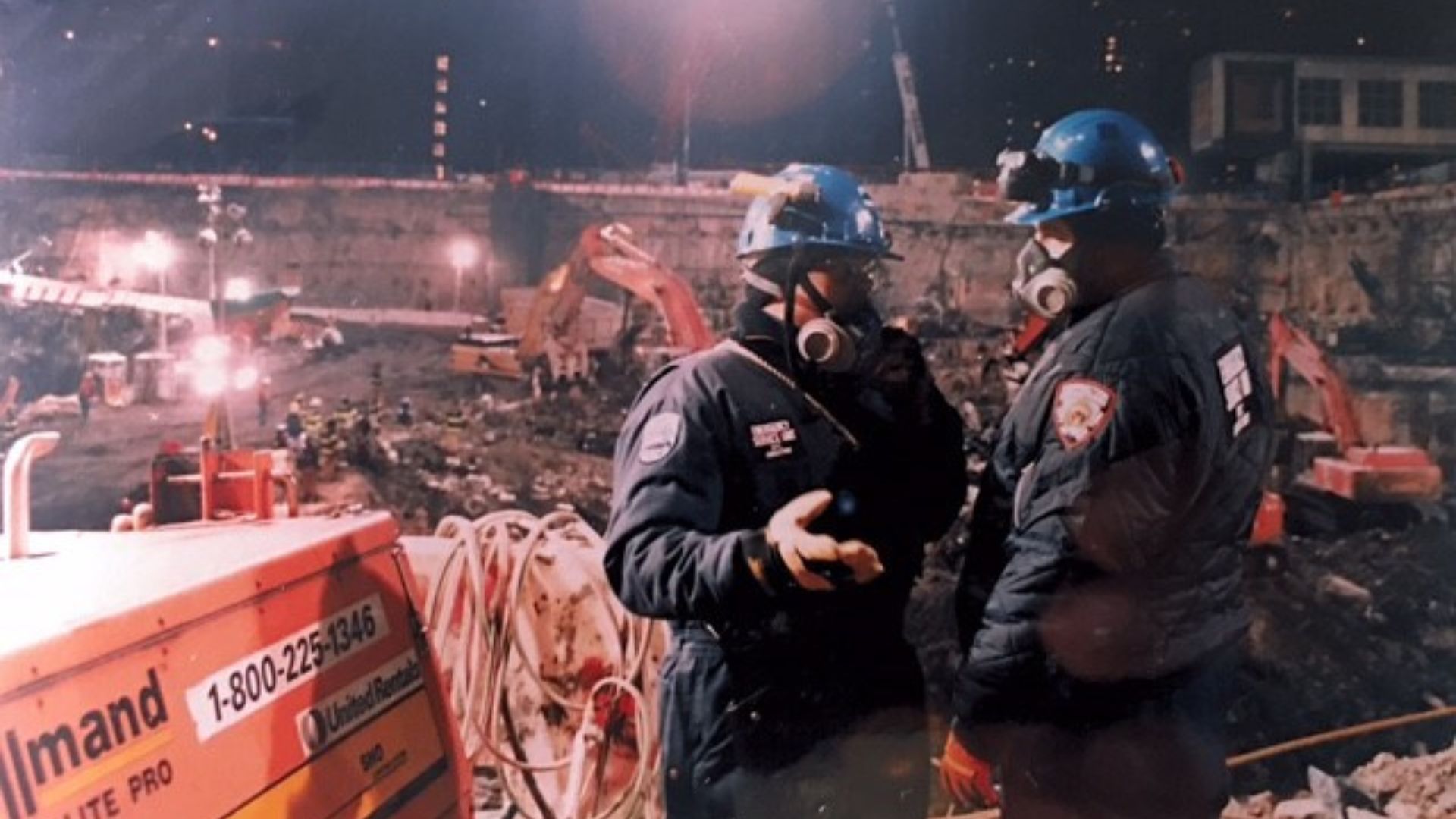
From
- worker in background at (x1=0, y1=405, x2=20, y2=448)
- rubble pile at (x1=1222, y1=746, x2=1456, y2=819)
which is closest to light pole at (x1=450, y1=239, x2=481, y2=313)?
worker in background at (x1=0, y1=405, x2=20, y2=448)

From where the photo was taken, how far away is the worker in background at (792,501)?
232cm

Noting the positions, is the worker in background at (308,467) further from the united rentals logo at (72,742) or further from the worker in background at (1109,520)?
the worker in background at (1109,520)

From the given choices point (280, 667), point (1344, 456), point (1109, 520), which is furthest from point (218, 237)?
point (1344, 456)

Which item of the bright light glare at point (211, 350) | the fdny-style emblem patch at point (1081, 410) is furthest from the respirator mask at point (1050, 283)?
the bright light glare at point (211, 350)

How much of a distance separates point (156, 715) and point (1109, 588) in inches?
73.4

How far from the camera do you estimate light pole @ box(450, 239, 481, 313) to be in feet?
11.5

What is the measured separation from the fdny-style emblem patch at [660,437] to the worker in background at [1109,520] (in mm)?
754

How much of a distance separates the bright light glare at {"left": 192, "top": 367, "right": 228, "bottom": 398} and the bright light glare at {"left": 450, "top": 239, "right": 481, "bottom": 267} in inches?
30.6

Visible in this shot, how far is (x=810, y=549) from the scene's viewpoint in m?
2.02

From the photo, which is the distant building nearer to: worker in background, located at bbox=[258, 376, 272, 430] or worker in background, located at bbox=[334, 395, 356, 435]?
worker in background, located at bbox=[334, 395, 356, 435]

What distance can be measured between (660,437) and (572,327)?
4.13ft

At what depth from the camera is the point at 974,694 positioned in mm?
2410

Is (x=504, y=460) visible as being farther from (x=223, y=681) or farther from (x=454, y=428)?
(x=223, y=681)

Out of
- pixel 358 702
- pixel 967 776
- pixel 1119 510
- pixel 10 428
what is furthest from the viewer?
Result: pixel 10 428
